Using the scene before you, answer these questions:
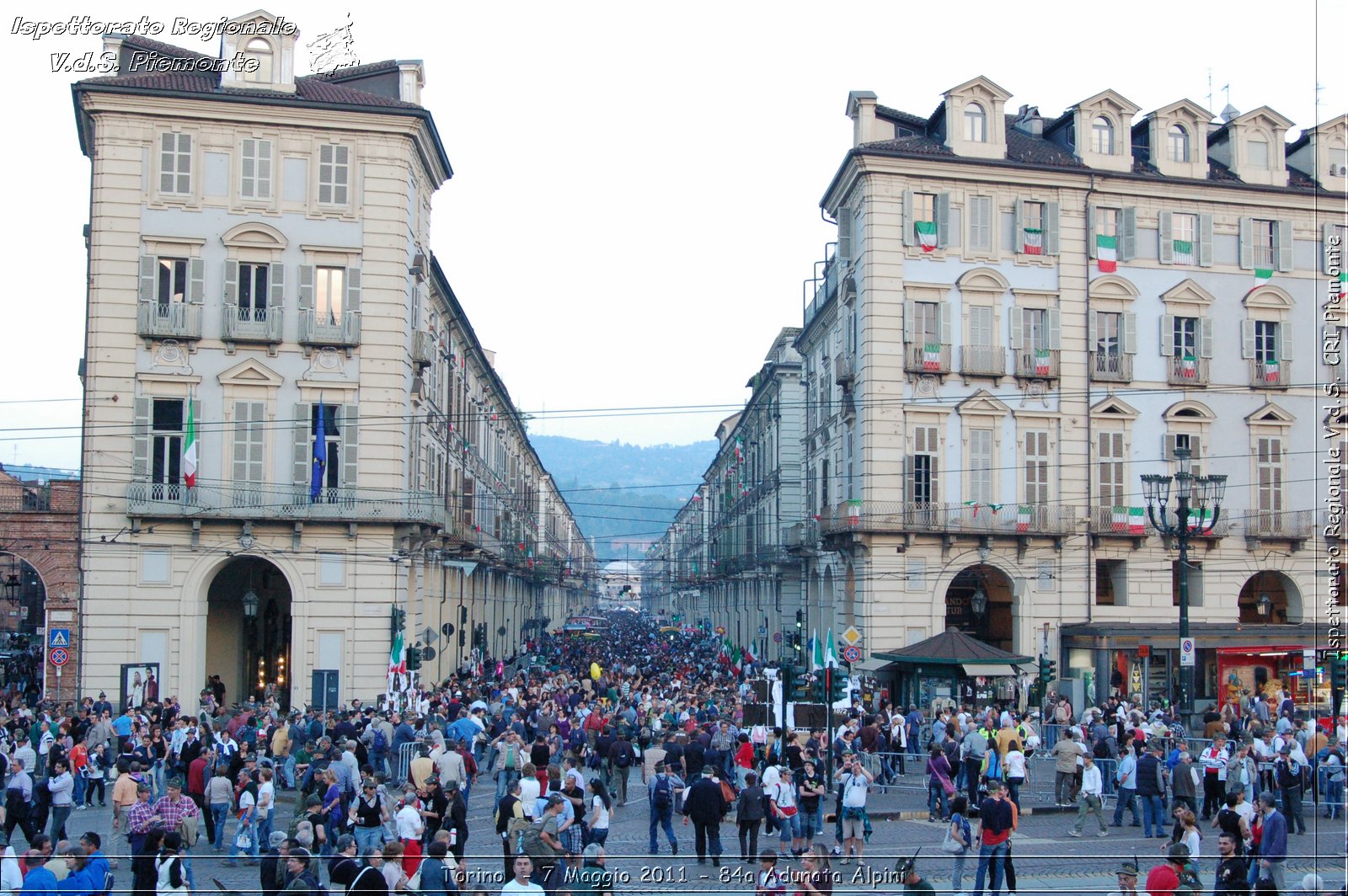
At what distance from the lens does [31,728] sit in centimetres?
2716

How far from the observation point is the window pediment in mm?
42281

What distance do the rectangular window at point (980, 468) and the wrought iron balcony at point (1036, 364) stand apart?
2379 mm

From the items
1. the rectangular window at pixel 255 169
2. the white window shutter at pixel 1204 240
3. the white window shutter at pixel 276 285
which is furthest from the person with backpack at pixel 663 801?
the white window shutter at pixel 1204 240

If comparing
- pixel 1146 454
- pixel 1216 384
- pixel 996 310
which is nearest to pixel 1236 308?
pixel 1216 384

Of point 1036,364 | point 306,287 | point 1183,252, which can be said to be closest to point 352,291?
point 306,287

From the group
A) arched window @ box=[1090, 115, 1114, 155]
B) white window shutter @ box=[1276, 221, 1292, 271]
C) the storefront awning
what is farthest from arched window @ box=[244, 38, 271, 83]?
white window shutter @ box=[1276, 221, 1292, 271]

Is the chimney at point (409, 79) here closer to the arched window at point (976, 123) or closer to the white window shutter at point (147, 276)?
the white window shutter at point (147, 276)

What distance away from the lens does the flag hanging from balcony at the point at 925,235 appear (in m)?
40.9

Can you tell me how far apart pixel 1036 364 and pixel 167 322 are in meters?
26.3

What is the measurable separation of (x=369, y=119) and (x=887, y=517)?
64.4ft

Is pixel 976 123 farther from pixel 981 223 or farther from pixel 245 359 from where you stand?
pixel 245 359

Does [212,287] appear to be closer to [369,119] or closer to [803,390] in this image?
[369,119]

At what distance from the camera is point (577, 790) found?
19.2 m

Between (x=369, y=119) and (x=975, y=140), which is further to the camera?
(x=975, y=140)
